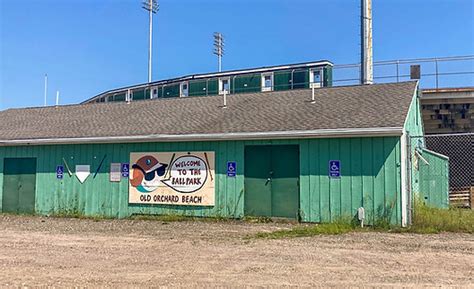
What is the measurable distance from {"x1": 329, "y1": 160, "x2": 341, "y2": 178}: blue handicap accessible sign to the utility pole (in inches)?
457

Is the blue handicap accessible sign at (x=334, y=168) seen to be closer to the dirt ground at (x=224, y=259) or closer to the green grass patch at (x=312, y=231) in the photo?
the green grass patch at (x=312, y=231)

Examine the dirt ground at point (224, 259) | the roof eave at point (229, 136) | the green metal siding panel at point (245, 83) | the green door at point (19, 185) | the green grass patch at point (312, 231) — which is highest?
the green metal siding panel at point (245, 83)

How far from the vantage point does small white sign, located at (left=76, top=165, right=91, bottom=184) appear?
1496cm

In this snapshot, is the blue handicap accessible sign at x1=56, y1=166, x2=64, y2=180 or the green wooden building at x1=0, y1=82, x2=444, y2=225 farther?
the blue handicap accessible sign at x1=56, y1=166, x2=64, y2=180

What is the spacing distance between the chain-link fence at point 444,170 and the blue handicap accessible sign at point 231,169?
5492 mm

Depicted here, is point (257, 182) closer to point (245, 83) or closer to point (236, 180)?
point (236, 180)

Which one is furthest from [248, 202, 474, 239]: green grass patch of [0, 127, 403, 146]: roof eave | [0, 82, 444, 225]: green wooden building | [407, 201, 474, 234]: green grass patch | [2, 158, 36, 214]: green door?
[2, 158, 36, 214]: green door

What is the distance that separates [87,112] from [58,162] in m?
4.07

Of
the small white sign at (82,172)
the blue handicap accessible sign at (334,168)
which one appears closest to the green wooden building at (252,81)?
the blue handicap accessible sign at (334,168)

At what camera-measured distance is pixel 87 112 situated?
62.3 feet

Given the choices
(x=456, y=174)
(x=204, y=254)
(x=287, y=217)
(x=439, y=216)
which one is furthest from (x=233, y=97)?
(x=456, y=174)

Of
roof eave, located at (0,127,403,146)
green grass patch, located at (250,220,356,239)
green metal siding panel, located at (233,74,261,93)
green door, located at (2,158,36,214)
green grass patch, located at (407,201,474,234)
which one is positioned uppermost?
green metal siding panel, located at (233,74,261,93)

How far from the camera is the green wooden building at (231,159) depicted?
1167 cm

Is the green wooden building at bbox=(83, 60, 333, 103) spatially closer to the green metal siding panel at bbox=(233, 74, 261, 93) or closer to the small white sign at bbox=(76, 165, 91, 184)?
the green metal siding panel at bbox=(233, 74, 261, 93)
